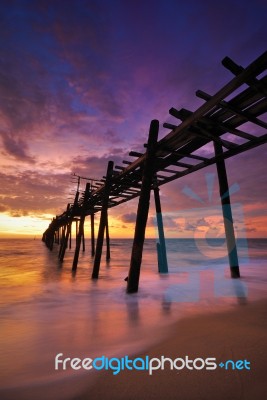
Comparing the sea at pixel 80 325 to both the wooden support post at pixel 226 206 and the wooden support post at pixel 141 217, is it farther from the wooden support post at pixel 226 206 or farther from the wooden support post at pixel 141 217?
the wooden support post at pixel 226 206

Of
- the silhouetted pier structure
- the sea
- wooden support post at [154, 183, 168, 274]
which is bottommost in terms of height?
the sea

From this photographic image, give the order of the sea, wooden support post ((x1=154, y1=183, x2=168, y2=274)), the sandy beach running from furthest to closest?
wooden support post ((x1=154, y1=183, x2=168, y2=274)) < the sea < the sandy beach

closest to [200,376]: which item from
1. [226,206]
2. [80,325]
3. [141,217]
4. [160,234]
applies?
[80,325]

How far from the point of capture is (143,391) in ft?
6.31

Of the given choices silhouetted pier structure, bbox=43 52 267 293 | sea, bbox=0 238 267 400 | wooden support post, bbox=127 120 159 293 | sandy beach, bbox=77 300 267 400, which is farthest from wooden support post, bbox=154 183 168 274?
sandy beach, bbox=77 300 267 400

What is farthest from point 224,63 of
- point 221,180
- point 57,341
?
point 57,341

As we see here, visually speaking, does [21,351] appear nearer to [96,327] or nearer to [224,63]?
[96,327]

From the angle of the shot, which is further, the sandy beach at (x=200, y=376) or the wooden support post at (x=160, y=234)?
the wooden support post at (x=160, y=234)

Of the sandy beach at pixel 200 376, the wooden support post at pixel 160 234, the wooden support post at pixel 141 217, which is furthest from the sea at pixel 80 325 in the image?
Answer: the wooden support post at pixel 160 234

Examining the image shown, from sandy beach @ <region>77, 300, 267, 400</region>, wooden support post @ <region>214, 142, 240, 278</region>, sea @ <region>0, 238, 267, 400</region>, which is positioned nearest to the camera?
sandy beach @ <region>77, 300, 267, 400</region>

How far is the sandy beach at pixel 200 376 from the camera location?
1.87 m

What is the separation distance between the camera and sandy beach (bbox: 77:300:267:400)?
6.15ft

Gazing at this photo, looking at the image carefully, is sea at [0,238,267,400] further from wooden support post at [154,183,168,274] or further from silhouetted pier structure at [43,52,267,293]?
wooden support post at [154,183,168,274]

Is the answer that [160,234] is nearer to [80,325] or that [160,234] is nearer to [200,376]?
[80,325]
